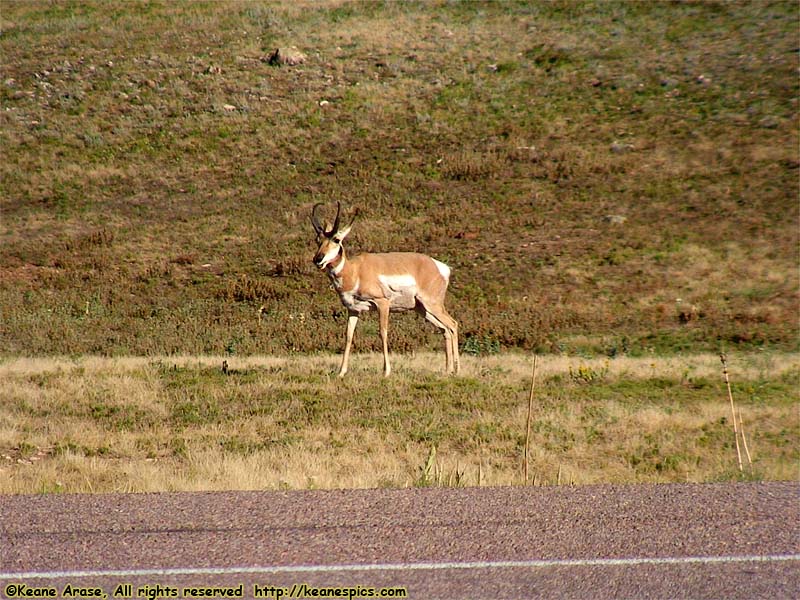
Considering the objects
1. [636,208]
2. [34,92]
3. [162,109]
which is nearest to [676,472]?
[636,208]

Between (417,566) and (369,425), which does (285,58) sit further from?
(417,566)

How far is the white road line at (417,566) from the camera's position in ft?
19.5

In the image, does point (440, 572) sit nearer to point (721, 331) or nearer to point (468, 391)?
point (468, 391)

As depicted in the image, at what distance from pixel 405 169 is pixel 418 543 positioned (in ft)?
110

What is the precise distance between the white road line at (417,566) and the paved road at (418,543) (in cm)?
1

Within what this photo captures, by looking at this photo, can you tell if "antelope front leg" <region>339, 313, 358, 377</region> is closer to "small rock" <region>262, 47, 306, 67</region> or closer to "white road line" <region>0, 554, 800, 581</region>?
"white road line" <region>0, 554, 800, 581</region>

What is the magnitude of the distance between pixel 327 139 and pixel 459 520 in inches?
1431

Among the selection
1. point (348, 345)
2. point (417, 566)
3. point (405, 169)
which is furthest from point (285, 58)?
point (417, 566)

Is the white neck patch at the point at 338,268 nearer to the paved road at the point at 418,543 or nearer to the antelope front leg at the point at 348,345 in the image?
the antelope front leg at the point at 348,345

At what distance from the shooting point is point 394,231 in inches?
1335

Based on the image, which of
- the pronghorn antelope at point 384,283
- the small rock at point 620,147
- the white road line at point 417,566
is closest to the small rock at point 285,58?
the small rock at point 620,147

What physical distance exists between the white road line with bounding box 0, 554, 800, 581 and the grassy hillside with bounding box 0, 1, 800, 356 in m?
15.0

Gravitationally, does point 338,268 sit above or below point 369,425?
above

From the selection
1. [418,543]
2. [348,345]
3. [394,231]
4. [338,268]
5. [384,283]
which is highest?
[418,543]
